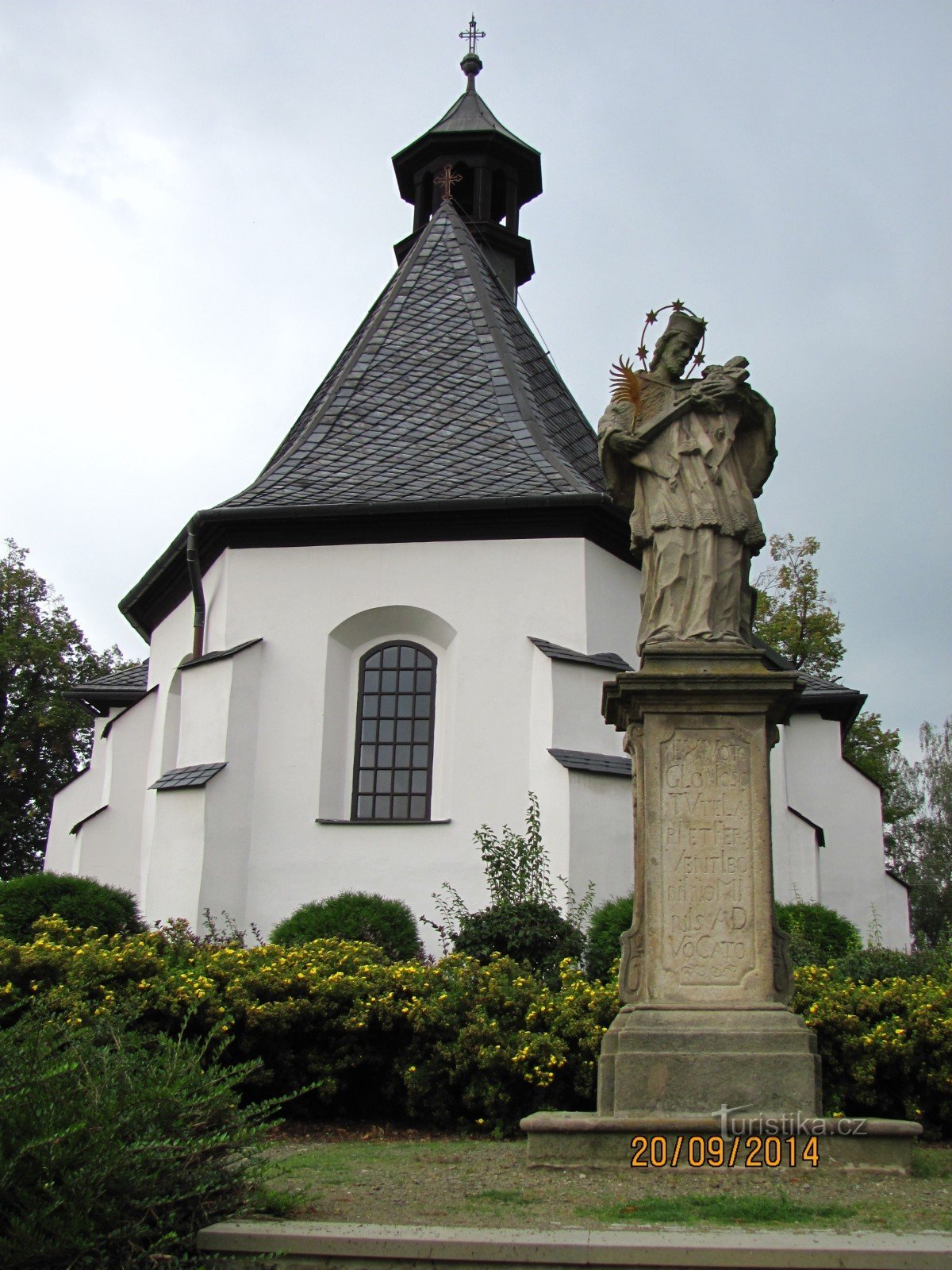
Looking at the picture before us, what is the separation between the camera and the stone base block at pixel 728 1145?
18.7ft

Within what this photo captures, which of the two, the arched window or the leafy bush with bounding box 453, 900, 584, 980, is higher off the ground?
the arched window

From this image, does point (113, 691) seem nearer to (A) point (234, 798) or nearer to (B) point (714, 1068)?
(A) point (234, 798)

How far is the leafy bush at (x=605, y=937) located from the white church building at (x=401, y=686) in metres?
1.03

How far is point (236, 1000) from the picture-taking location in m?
8.51

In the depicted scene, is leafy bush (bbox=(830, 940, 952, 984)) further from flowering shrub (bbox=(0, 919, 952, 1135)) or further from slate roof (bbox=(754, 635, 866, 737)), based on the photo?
slate roof (bbox=(754, 635, 866, 737))

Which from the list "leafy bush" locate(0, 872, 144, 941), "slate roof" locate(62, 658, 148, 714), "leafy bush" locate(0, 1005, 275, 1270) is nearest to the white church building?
"leafy bush" locate(0, 872, 144, 941)

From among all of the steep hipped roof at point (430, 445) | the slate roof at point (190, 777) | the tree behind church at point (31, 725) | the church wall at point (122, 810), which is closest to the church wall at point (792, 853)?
the steep hipped roof at point (430, 445)

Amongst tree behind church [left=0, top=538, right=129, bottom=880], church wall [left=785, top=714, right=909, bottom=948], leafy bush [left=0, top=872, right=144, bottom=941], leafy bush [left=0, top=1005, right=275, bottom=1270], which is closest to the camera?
leafy bush [left=0, top=1005, right=275, bottom=1270]

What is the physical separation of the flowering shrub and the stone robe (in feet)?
8.66

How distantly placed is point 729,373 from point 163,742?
11.4m

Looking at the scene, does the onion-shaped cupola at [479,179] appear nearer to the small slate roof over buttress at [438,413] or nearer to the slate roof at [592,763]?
the small slate roof over buttress at [438,413]

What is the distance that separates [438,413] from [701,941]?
12.3m

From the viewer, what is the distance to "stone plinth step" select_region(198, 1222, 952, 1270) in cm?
397
